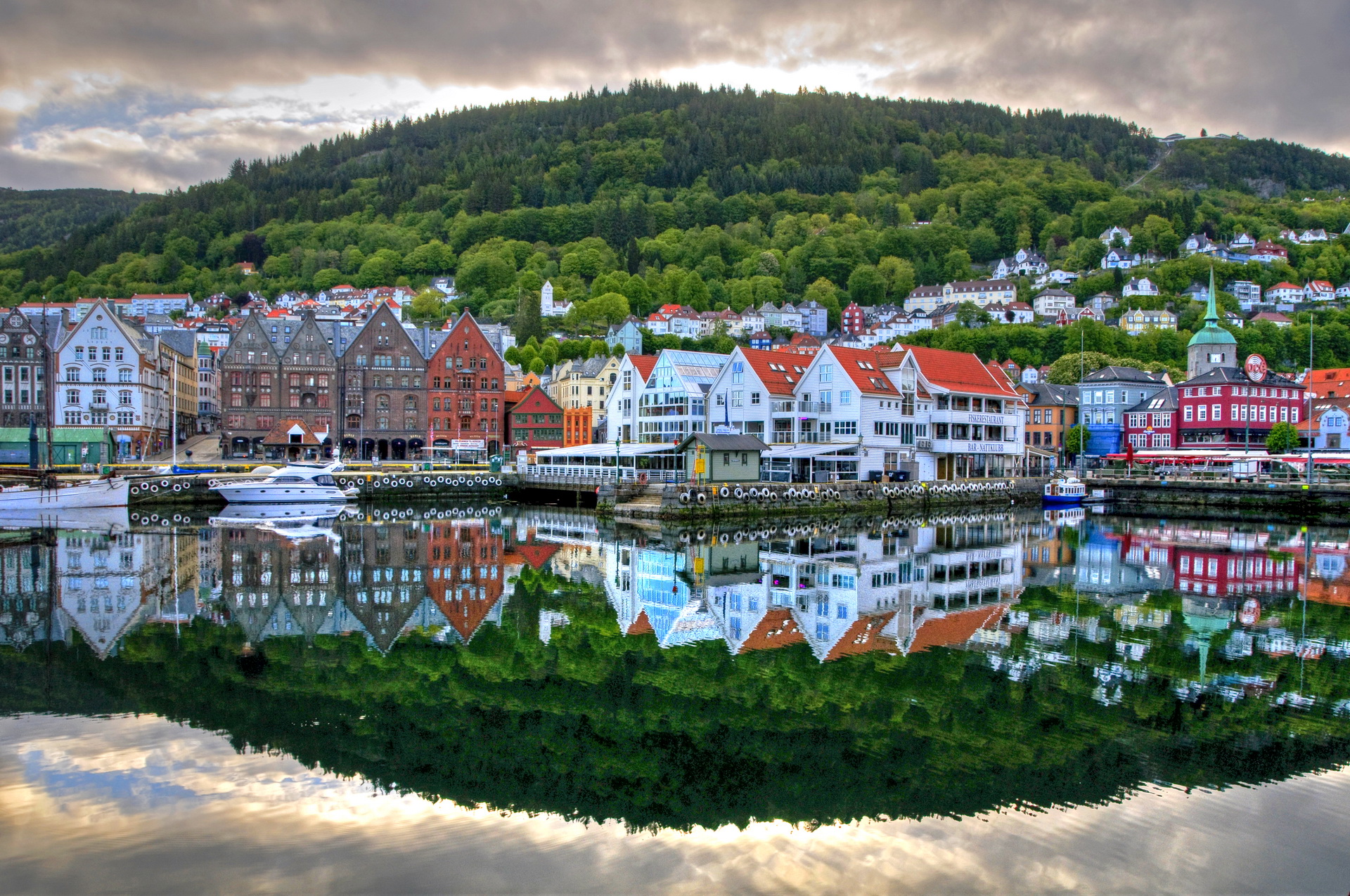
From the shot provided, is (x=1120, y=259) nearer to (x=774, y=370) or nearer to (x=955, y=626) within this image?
(x=774, y=370)

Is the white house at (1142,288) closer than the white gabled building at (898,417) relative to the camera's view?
No

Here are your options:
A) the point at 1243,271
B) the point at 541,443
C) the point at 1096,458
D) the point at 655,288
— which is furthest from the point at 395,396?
the point at 1243,271

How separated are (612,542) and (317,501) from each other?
20.3m

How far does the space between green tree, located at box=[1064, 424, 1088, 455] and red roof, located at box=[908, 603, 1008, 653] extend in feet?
197

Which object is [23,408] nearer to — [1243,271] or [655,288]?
[655,288]

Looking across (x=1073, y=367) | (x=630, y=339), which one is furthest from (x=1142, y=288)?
(x=630, y=339)

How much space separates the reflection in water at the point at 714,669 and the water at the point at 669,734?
0.28 ft

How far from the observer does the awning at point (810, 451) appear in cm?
5378

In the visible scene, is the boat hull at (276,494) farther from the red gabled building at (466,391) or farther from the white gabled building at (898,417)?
the red gabled building at (466,391)

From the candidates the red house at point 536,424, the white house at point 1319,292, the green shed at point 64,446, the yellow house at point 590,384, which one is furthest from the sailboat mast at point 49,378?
the white house at point 1319,292

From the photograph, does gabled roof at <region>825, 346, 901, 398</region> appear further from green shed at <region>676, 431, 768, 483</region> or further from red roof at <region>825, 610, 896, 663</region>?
red roof at <region>825, 610, 896, 663</region>

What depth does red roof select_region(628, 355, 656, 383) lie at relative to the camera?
6775cm

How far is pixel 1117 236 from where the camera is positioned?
613 ft

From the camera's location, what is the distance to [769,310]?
16488 cm
